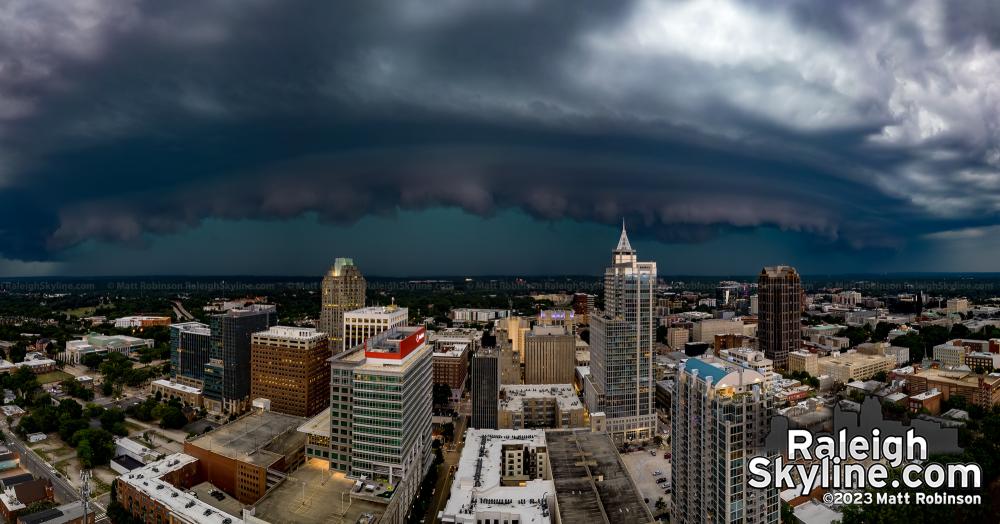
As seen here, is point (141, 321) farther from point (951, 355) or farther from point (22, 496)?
point (951, 355)

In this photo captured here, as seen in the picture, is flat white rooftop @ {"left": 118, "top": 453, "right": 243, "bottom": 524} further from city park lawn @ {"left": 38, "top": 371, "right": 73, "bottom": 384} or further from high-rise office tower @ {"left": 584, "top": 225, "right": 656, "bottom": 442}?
city park lawn @ {"left": 38, "top": 371, "right": 73, "bottom": 384}

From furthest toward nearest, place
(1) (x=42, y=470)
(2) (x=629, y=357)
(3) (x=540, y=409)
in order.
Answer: (3) (x=540, y=409) → (2) (x=629, y=357) → (1) (x=42, y=470)

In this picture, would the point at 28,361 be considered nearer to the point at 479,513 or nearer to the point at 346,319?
the point at 346,319

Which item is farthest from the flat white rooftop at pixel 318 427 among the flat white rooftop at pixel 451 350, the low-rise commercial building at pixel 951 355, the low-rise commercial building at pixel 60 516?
the low-rise commercial building at pixel 951 355

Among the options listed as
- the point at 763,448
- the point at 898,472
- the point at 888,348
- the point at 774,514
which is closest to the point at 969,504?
the point at 898,472

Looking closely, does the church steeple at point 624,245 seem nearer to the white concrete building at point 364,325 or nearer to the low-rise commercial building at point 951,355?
the white concrete building at point 364,325

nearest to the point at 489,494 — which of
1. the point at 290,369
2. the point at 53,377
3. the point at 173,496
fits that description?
the point at 173,496
